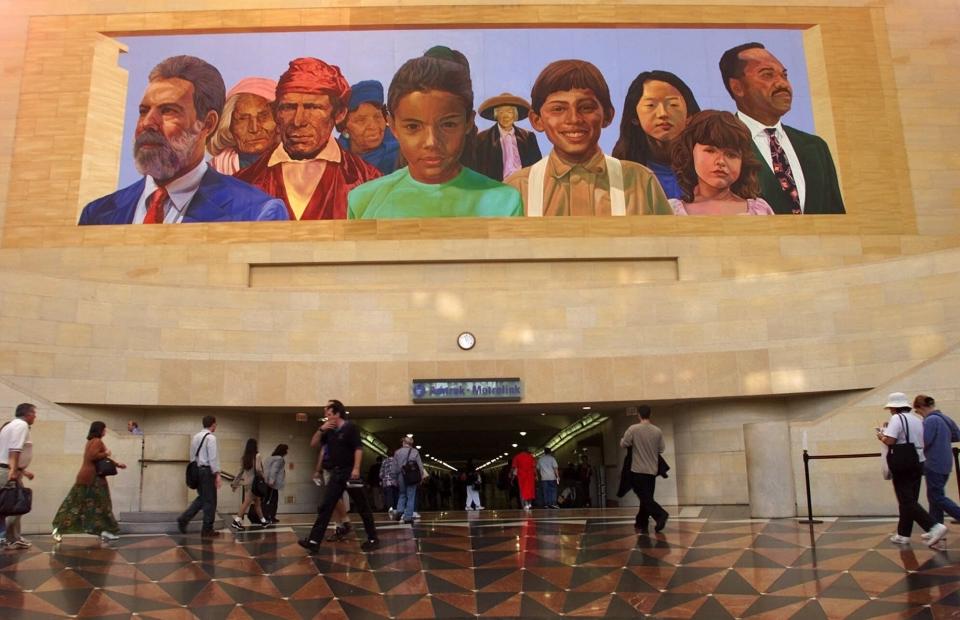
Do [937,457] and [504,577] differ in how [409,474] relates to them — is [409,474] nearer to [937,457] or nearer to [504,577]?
[504,577]

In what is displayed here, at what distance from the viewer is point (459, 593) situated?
5852mm

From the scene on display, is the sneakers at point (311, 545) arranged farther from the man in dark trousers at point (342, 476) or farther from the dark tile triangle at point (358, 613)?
the dark tile triangle at point (358, 613)

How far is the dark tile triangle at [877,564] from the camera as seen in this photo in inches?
243

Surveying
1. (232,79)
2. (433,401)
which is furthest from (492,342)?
(232,79)

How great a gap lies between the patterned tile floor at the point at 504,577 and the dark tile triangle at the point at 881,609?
11mm

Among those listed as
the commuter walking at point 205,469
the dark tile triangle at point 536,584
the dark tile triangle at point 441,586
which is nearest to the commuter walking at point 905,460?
the dark tile triangle at point 536,584

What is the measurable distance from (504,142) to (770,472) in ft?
37.3

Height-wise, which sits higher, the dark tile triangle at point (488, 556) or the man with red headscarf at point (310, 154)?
the man with red headscarf at point (310, 154)

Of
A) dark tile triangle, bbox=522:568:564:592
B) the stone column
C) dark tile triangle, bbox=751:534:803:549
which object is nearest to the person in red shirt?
the stone column

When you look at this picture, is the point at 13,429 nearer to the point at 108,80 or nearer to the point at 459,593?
the point at 459,593

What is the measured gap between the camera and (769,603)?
543 centimetres

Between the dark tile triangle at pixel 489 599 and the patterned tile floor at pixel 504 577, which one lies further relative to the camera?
the dark tile triangle at pixel 489 599

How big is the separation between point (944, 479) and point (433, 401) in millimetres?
10123

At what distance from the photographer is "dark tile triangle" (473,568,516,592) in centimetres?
614
